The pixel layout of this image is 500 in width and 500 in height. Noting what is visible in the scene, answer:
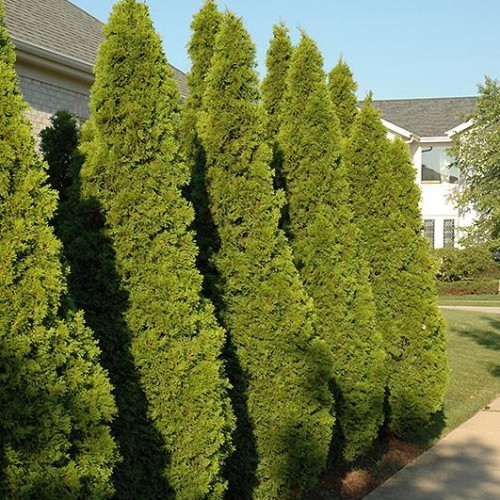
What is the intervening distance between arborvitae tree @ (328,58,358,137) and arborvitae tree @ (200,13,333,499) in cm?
358

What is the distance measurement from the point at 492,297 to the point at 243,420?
24880mm

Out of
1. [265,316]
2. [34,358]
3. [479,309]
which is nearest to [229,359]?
[265,316]

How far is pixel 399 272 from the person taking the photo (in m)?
8.54

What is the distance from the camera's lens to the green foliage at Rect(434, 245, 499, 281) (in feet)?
105

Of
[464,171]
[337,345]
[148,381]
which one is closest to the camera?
[148,381]

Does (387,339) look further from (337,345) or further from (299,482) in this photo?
(299,482)

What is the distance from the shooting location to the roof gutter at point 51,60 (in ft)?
33.5

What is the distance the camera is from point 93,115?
498cm

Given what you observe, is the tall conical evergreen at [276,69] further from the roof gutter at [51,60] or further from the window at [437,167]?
the window at [437,167]

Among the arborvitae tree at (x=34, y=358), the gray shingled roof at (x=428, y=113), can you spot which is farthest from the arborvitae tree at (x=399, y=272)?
the gray shingled roof at (x=428, y=113)

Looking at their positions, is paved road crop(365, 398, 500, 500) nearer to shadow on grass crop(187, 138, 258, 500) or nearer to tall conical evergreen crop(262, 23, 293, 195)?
shadow on grass crop(187, 138, 258, 500)

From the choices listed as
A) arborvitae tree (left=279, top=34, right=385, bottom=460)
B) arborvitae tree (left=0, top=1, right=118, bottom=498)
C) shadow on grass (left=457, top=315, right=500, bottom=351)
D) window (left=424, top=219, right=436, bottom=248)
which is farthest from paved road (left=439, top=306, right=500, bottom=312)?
arborvitae tree (left=0, top=1, right=118, bottom=498)

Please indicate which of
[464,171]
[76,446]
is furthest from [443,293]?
[76,446]

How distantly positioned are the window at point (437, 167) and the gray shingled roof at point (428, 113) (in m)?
0.82
